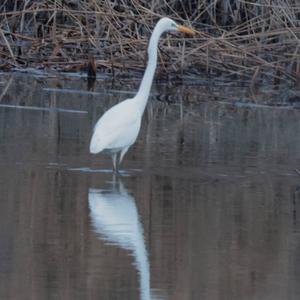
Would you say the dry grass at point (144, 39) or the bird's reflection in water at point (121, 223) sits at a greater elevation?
the dry grass at point (144, 39)

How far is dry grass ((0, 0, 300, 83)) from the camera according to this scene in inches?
546

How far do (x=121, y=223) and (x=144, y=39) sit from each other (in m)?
7.94

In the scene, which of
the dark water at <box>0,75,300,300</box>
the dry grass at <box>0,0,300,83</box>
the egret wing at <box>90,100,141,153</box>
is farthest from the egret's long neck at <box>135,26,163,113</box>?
the dry grass at <box>0,0,300,83</box>

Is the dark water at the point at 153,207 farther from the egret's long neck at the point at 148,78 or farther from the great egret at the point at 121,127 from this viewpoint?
the egret's long neck at the point at 148,78

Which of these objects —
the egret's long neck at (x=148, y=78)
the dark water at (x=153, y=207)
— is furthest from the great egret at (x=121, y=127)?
the dark water at (x=153, y=207)

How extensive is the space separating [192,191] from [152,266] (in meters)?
2.04

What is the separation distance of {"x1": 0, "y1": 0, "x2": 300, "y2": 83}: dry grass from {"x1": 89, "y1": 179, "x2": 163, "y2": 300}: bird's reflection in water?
6.49 meters

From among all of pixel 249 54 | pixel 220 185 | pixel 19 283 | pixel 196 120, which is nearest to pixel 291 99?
pixel 249 54

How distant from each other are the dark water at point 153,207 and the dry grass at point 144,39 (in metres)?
2.31

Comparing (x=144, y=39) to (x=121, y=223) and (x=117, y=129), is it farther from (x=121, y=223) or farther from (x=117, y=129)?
(x=121, y=223)

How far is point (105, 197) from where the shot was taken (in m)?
7.03

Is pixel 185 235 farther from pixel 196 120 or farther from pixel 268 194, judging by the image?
pixel 196 120

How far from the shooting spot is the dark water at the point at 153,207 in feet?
16.7

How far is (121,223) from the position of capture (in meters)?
6.30
